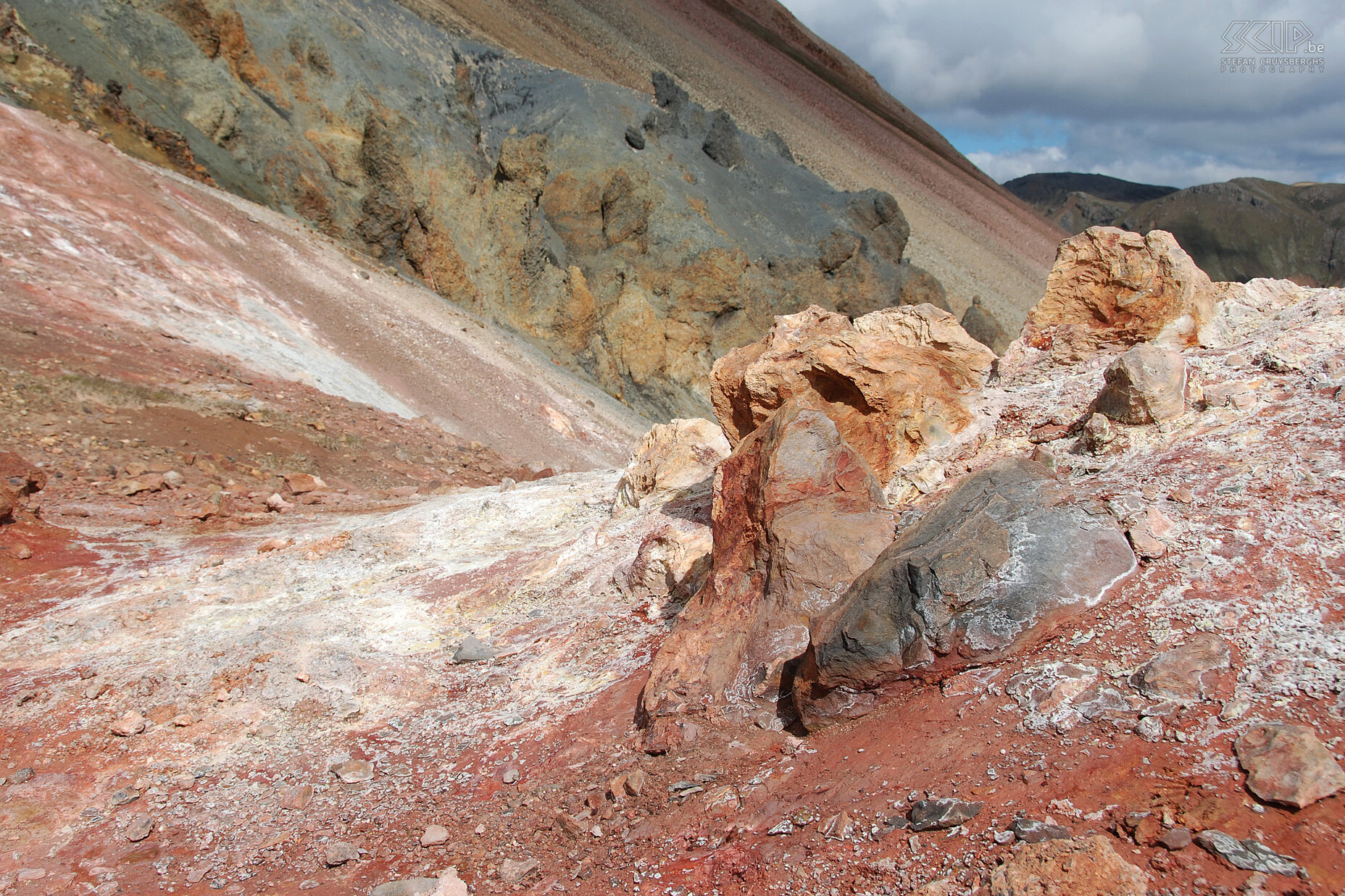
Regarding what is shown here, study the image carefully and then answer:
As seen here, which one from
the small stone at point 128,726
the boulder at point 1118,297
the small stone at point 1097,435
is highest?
the boulder at point 1118,297

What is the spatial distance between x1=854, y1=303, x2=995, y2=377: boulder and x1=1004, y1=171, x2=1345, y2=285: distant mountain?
78.4 metres

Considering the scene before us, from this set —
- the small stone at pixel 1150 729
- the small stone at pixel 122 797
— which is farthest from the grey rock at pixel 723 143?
the small stone at pixel 1150 729

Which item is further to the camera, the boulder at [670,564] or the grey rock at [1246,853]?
the boulder at [670,564]

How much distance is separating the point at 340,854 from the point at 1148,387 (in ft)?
17.0

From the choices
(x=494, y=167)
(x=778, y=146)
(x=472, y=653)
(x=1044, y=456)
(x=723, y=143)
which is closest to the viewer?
(x=1044, y=456)

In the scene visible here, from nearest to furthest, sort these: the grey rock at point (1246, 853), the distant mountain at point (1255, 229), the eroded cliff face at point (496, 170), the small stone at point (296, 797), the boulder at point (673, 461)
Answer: the grey rock at point (1246, 853) → the small stone at point (296, 797) → the boulder at point (673, 461) → the eroded cliff face at point (496, 170) → the distant mountain at point (1255, 229)

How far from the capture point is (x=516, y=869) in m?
4.05

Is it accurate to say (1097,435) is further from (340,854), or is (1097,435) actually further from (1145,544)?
(340,854)

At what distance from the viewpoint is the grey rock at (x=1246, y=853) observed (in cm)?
258

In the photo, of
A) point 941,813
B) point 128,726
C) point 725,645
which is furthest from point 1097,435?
point 128,726

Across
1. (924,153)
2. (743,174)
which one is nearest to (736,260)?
(743,174)

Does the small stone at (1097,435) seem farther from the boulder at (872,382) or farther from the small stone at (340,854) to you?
the small stone at (340,854)

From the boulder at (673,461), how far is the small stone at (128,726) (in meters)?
4.20

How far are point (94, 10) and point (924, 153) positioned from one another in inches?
2089
